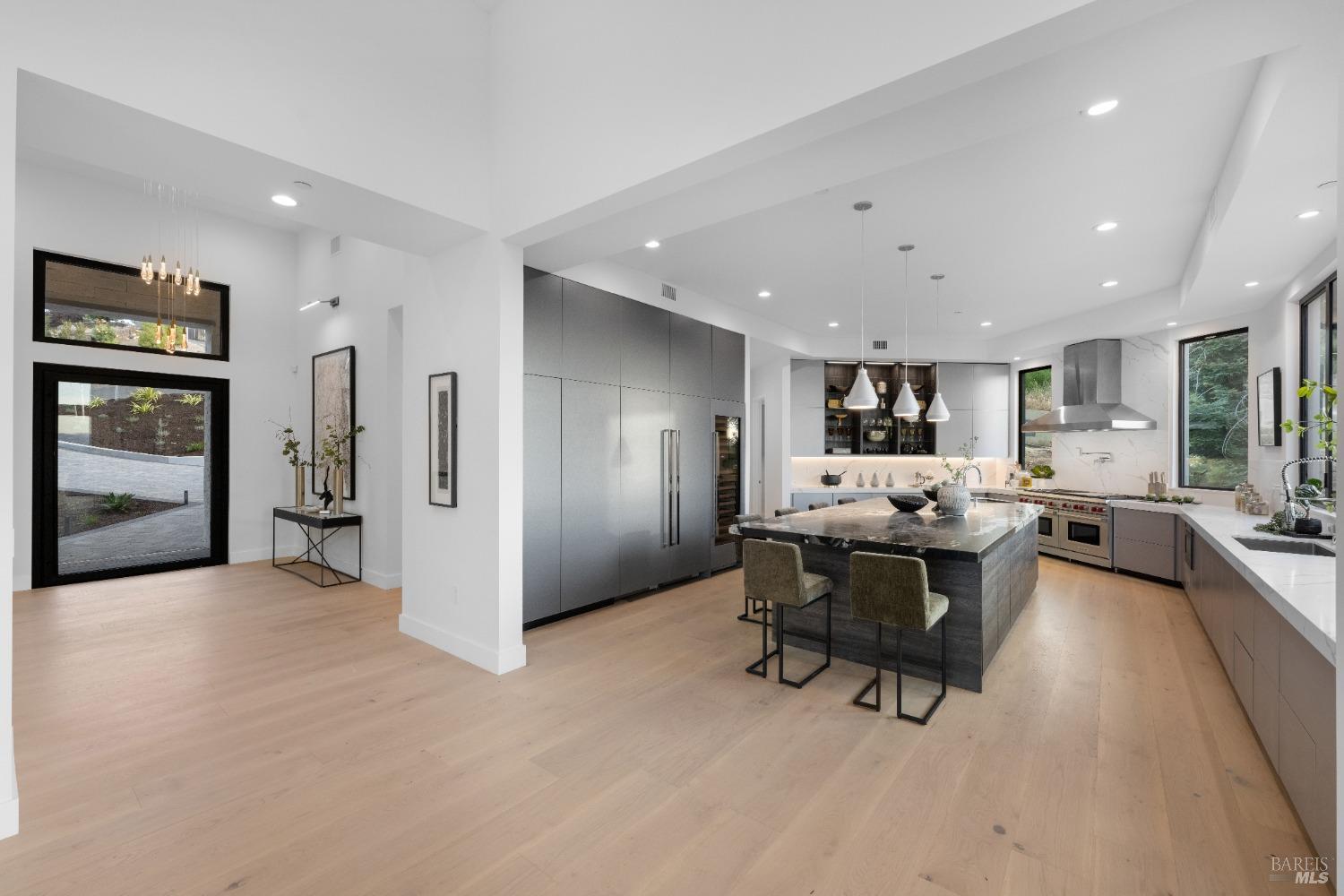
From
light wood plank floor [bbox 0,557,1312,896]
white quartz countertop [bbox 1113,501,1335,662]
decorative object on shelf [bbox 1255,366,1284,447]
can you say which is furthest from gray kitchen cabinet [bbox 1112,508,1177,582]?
light wood plank floor [bbox 0,557,1312,896]

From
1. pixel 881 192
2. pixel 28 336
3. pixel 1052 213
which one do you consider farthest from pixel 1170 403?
pixel 28 336

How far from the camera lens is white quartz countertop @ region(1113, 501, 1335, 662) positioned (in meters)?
2.05

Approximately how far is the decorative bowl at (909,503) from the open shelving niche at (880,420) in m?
4.23

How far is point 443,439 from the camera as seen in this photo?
413 centimetres

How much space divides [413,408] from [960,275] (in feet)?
16.8

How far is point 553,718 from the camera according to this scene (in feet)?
10.3

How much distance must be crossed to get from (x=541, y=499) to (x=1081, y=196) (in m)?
4.28

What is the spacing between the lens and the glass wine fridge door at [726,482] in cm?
648

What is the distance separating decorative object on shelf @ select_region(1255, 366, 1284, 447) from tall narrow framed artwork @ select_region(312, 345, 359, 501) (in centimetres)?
833

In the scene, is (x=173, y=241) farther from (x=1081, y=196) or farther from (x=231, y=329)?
(x=1081, y=196)

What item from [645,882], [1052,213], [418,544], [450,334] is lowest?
[645,882]

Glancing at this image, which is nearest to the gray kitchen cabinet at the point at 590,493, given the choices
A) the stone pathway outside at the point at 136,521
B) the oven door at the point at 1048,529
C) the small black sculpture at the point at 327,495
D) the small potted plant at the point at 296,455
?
the small black sculpture at the point at 327,495

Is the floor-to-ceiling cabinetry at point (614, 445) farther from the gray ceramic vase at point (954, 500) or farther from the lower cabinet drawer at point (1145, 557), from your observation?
the lower cabinet drawer at point (1145, 557)

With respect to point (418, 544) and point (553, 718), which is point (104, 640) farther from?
point (553, 718)
